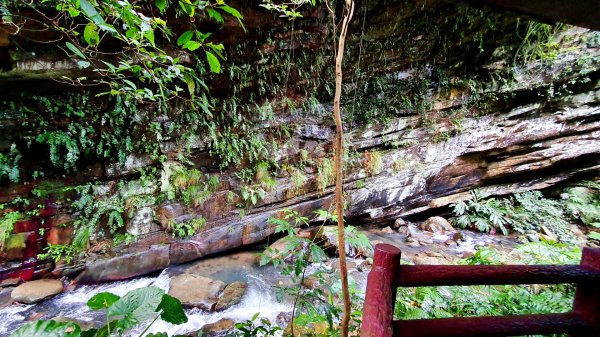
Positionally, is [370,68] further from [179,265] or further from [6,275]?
[6,275]

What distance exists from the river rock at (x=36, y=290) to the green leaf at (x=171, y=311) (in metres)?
3.78

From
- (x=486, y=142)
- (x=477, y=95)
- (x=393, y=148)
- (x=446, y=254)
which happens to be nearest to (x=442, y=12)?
(x=477, y=95)

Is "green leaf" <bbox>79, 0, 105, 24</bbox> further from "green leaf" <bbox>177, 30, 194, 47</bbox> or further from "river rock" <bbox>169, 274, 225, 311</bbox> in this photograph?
"river rock" <bbox>169, 274, 225, 311</bbox>

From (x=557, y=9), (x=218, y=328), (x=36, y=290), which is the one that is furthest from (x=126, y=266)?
(x=557, y=9)

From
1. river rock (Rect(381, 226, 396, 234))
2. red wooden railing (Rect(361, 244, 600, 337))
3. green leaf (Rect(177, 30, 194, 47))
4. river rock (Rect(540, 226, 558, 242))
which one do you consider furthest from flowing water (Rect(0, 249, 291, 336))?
river rock (Rect(540, 226, 558, 242))

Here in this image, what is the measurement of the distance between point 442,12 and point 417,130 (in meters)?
2.38

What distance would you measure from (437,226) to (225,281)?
17.8ft

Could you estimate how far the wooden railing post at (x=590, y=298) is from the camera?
1.11 meters

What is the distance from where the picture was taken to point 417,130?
19.6ft

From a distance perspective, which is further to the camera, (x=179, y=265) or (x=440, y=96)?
(x=440, y=96)

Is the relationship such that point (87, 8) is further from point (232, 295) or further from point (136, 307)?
point (232, 295)

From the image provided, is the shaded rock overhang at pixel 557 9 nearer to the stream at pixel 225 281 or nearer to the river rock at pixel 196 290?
the stream at pixel 225 281

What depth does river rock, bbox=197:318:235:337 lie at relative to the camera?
3.20m

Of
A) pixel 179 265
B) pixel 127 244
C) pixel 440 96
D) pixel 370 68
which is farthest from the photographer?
pixel 440 96
